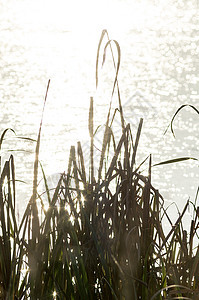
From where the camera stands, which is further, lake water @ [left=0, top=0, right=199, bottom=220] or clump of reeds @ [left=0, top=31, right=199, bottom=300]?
lake water @ [left=0, top=0, right=199, bottom=220]

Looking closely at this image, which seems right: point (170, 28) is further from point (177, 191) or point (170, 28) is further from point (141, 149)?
point (177, 191)

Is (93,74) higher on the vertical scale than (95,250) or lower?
higher

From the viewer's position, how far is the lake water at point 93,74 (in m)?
5.29

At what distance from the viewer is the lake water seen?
529 centimetres

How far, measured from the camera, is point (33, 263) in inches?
23.4

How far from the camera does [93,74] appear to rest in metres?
5.97

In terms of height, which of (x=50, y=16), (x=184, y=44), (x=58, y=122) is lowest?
(x=58, y=122)

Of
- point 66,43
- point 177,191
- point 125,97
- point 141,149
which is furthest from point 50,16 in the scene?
point 177,191

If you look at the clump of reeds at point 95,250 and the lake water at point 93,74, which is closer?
the clump of reeds at point 95,250

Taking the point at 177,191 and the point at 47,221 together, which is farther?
the point at 177,191

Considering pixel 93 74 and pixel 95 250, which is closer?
pixel 95 250

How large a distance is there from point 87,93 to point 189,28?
1.96 metres

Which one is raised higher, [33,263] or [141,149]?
[33,263]

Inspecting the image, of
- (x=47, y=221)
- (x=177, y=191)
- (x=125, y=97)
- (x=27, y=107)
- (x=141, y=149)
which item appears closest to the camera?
(x=47, y=221)
